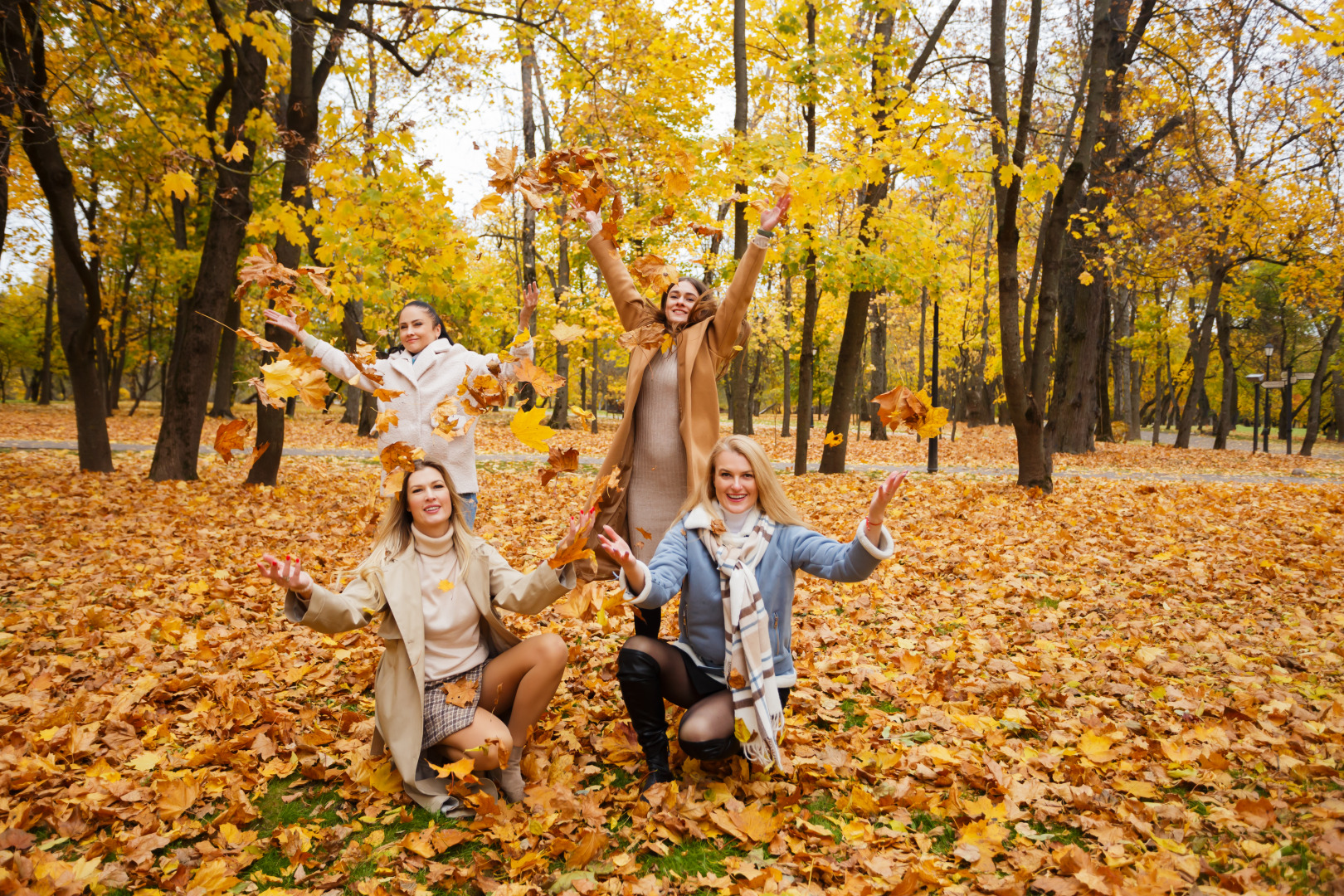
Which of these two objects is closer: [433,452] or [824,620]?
[433,452]

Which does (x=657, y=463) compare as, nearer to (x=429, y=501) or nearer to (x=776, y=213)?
(x=429, y=501)

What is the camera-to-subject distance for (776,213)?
3260 millimetres

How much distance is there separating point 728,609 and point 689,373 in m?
1.12

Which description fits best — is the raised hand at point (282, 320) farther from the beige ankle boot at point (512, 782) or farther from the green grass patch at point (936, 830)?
the green grass patch at point (936, 830)

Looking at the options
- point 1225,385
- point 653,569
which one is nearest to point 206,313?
point 653,569

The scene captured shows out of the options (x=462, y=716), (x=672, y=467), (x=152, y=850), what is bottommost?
(x=152, y=850)

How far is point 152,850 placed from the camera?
2.62m

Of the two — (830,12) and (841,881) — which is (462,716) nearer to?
(841,881)

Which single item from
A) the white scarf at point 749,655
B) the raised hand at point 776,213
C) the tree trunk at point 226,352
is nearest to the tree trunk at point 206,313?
the tree trunk at point 226,352

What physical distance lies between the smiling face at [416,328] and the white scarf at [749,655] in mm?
1916

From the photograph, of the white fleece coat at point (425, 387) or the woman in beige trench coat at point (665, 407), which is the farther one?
the white fleece coat at point (425, 387)

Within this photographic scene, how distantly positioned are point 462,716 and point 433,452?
135cm

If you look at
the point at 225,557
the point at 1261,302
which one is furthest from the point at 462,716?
the point at 1261,302

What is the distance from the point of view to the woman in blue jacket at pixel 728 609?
2842 millimetres
